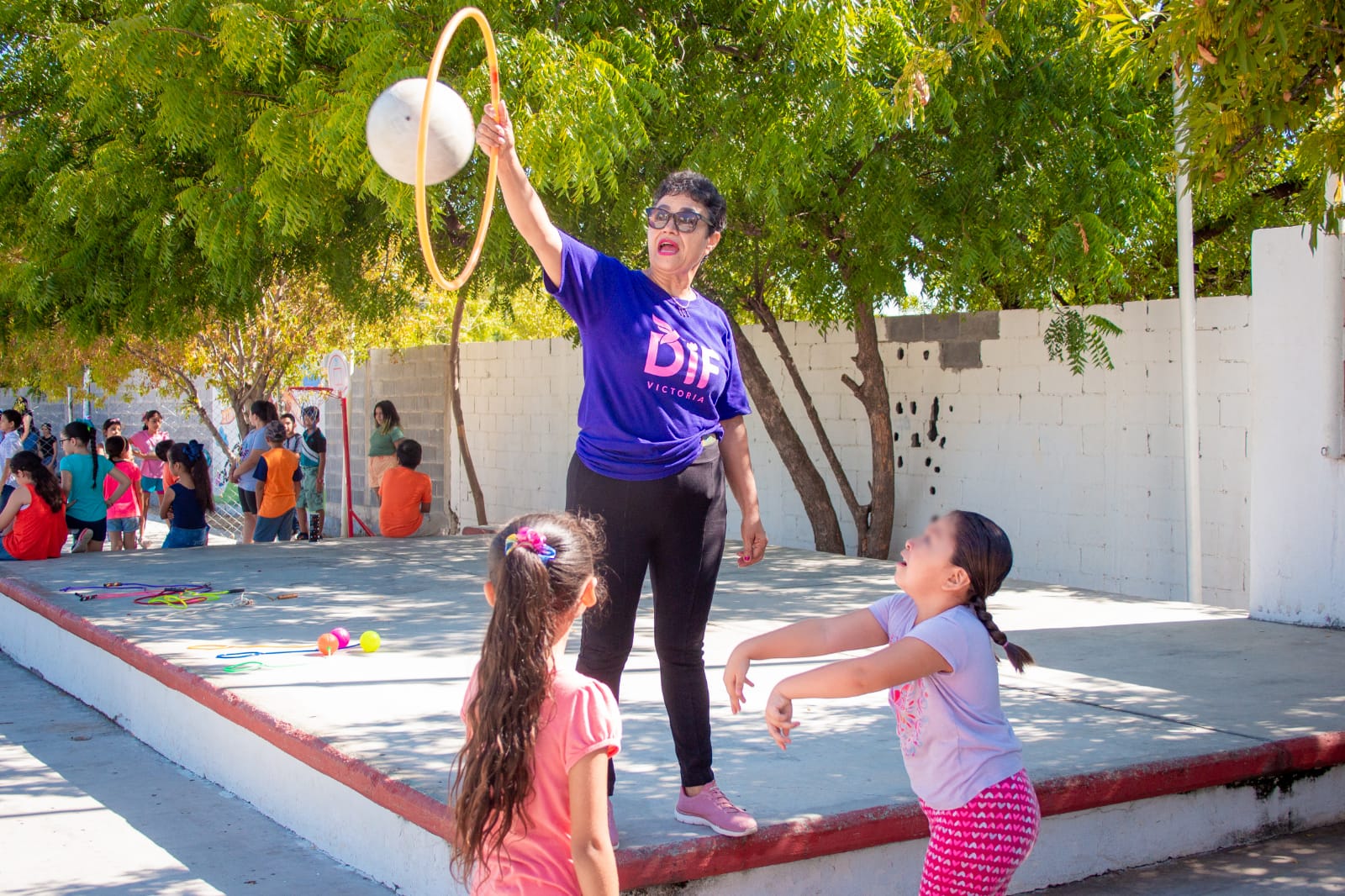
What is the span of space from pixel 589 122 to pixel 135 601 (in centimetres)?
424

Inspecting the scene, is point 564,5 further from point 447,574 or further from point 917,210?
point 447,574

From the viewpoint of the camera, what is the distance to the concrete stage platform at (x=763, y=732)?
4066mm

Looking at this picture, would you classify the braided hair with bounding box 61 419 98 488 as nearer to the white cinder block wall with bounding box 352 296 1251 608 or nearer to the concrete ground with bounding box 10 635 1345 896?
the concrete ground with bounding box 10 635 1345 896

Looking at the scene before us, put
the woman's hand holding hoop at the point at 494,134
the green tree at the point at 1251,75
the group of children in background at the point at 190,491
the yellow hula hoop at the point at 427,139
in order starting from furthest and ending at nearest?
the group of children in background at the point at 190,491 < the green tree at the point at 1251,75 < the yellow hula hoop at the point at 427,139 < the woman's hand holding hoop at the point at 494,134

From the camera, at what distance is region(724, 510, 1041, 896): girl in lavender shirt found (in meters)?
2.80

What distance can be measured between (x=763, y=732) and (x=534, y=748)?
2.71m

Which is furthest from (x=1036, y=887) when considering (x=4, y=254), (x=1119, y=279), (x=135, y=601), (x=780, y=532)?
(x=4, y=254)

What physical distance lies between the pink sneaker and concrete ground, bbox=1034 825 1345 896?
1208 millimetres

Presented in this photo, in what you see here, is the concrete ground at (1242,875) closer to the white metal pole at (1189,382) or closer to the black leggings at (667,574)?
the black leggings at (667,574)

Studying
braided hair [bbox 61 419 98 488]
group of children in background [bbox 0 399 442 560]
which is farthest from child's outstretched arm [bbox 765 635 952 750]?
braided hair [bbox 61 419 98 488]

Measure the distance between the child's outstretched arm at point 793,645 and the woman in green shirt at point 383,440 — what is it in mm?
11338

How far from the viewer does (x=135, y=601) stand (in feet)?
27.0

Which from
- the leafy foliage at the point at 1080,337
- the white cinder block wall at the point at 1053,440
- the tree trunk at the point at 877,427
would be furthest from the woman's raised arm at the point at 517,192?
the tree trunk at the point at 877,427

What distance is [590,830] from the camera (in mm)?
2500
